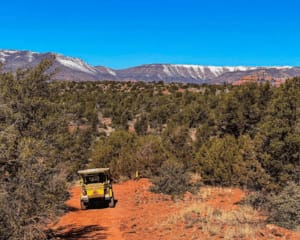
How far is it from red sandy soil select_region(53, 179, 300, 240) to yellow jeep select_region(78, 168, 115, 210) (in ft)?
1.71

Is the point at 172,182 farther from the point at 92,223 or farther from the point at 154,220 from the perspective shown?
the point at 92,223

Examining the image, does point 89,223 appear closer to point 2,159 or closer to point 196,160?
point 2,159

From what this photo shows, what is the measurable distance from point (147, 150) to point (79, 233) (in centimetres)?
1437

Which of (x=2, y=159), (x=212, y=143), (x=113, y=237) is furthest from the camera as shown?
(x=212, y=143)

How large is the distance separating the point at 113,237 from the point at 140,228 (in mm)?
1432

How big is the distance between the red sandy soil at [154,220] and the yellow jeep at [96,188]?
52 cm

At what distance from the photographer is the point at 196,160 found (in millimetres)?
26141

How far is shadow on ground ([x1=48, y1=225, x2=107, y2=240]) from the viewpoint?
13.3m

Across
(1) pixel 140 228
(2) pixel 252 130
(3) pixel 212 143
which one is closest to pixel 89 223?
(1) pixel 140 228

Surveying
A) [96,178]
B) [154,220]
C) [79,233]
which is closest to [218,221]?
[154,220]

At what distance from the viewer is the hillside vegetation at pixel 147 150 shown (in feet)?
30.4

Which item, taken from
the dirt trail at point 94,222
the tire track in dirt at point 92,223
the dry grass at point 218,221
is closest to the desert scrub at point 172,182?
the dirt trail at point 94,222

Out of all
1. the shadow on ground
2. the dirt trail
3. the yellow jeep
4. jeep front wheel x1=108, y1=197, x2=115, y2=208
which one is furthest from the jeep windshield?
the shadow on ground

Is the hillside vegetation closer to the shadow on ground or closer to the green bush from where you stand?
the green bush
